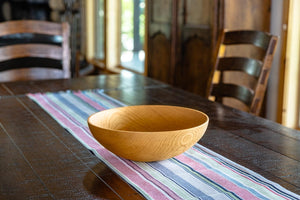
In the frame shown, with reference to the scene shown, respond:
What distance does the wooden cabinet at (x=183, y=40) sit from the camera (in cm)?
341

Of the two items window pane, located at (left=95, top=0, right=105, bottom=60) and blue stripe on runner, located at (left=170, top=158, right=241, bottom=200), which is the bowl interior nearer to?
blue stripe on runner, located at (left=170, top=158, right=241, bottom=200)

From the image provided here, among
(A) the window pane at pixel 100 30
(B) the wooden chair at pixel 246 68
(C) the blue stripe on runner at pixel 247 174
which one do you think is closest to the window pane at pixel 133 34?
(A) the window pane at pixel 100 30

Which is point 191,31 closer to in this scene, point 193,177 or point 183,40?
point 183,40

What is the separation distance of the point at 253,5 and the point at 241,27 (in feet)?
0.58

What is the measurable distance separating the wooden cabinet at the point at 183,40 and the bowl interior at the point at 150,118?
6.98 ft

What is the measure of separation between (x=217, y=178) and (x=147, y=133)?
0.19 meters

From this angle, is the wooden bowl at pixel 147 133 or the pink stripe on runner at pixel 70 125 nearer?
the wooden bowl at pixel 147 133

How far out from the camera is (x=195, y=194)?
0.92 m

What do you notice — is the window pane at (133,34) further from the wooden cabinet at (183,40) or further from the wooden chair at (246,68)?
the wooden chair at (246,68)

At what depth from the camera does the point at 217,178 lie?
101cm

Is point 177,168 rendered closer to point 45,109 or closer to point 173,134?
point 173,134

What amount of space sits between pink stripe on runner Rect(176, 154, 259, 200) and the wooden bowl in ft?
0.18

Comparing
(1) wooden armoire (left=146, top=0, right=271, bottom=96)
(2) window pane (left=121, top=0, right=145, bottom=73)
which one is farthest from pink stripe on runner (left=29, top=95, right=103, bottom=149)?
(2) window pane (left=121, top=0, right=145, bottom=73)

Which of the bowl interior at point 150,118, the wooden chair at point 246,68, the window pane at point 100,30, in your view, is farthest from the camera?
the window pane at point 100,30
